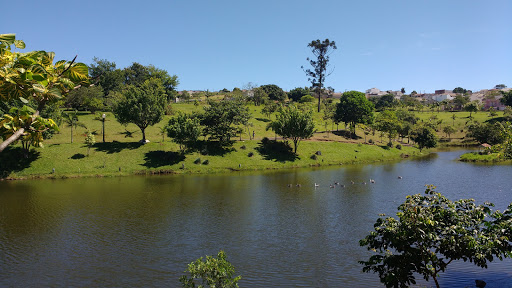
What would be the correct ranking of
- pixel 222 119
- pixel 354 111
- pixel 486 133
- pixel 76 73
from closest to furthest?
pixel 76 73, pixel 222 119, pixel 354 111, pixel 486 133

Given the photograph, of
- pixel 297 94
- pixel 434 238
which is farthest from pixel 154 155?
pixel 297 94

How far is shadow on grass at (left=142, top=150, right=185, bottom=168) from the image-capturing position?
6800 centimetres

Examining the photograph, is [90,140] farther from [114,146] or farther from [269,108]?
[269,108]

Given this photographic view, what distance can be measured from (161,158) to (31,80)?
6536 centimetres

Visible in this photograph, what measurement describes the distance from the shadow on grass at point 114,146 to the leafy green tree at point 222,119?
16061 mm

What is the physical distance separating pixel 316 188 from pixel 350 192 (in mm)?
5405

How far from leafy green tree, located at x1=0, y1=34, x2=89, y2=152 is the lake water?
17.0 metres

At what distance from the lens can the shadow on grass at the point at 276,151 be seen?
78.1 m

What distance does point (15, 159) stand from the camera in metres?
62.8

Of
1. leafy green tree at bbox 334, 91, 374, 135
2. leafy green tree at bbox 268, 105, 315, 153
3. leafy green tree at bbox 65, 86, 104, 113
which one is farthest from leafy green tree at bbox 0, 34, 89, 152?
leafy green tree at bbox 334, 91, 374, 135

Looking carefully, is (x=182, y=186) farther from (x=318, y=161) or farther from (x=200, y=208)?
(x=318, y=161)

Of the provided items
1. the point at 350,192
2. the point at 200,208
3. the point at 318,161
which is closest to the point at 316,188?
the point at 350,192

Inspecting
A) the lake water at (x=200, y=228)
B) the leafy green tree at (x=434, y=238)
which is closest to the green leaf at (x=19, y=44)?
the leafy green tree at (x=434, y=238)

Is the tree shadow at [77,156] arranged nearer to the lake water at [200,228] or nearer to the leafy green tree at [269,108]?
the lake water at [200,228]
